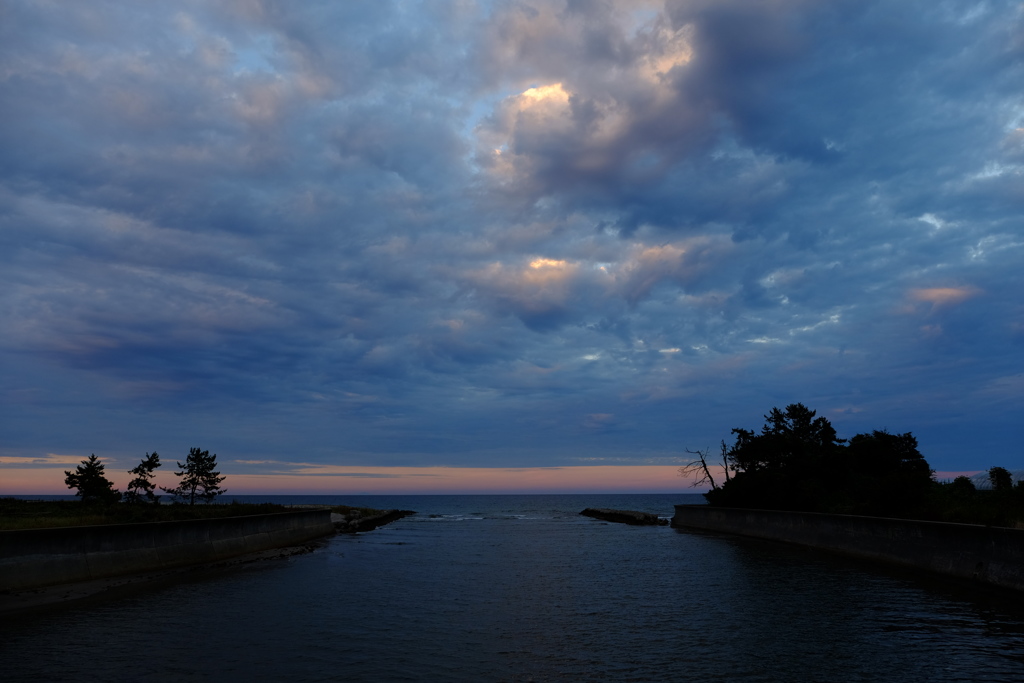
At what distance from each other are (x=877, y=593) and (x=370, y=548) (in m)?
31.4

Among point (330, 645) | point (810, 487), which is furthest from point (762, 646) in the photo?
point (810, 487)

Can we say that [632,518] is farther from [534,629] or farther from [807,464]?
[534,629]

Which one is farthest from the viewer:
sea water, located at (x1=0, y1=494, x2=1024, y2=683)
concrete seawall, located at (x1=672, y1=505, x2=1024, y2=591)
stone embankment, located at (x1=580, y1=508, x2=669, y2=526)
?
stone embankment, located at (x1=580, y1=508, x2=669, y2=526)

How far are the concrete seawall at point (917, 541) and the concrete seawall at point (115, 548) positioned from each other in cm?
2925

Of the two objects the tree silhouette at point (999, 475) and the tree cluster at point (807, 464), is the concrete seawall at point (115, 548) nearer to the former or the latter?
the tree cluster at point (807, 464)

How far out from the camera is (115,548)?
24641 mm

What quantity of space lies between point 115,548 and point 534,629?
16793mm

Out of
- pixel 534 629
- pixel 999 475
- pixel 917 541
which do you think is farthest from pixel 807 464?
pixel 534 629

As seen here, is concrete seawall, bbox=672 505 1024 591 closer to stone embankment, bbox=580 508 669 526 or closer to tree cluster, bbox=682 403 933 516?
tree cluster, bbox=682 403 933 516

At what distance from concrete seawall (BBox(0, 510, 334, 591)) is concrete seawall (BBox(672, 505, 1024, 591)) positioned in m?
29.3

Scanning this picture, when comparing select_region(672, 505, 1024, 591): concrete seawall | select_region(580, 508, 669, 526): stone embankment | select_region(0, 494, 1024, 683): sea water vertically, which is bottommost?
select_region(580, 508, 669, 526): stone embankment

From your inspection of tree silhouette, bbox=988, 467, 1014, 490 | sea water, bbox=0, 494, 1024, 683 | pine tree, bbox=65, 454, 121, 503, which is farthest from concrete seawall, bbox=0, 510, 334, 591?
tree silhouette, bbox=988, 467, 1014, 490

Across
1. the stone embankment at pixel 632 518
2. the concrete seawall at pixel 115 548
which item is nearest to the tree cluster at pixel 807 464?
the stone embankment at pixel 632 518

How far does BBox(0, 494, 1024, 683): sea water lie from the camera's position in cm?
1269
